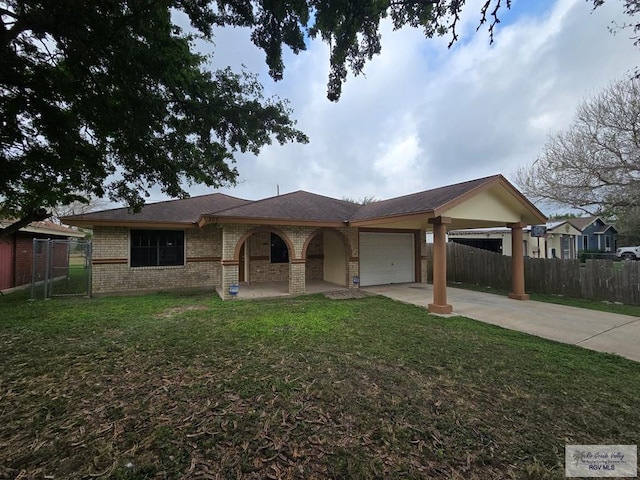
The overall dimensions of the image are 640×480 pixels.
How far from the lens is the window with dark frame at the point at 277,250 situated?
13.0 metres

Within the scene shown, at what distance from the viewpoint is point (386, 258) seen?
1279 centimetres

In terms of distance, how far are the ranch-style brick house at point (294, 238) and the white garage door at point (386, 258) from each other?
0.05m

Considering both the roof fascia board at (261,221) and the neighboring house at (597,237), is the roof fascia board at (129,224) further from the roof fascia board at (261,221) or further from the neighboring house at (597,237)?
the neighboring house at (597,237)

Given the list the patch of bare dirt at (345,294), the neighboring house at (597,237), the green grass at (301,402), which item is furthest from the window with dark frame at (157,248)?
the neighboring house at (597,237)

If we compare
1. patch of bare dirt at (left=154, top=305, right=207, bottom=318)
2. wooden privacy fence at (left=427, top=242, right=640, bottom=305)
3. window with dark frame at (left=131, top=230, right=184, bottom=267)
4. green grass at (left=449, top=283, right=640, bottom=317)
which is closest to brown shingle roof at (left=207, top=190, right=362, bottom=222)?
patch of bare dirt at (left=154, top=305, right=207, bottom=318)

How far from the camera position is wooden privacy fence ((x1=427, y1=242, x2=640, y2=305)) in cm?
862

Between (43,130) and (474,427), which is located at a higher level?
(43,130)

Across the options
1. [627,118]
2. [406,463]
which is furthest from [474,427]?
[627,118]

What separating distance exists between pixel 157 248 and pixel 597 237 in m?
37.5

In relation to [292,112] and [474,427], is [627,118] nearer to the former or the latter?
[292,112]

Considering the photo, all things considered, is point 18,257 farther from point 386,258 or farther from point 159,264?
point 386,258

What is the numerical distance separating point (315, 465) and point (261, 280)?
428 inches

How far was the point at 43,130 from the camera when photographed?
434 cm

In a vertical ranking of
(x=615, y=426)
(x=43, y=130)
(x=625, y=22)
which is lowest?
(x=615, y=426)
